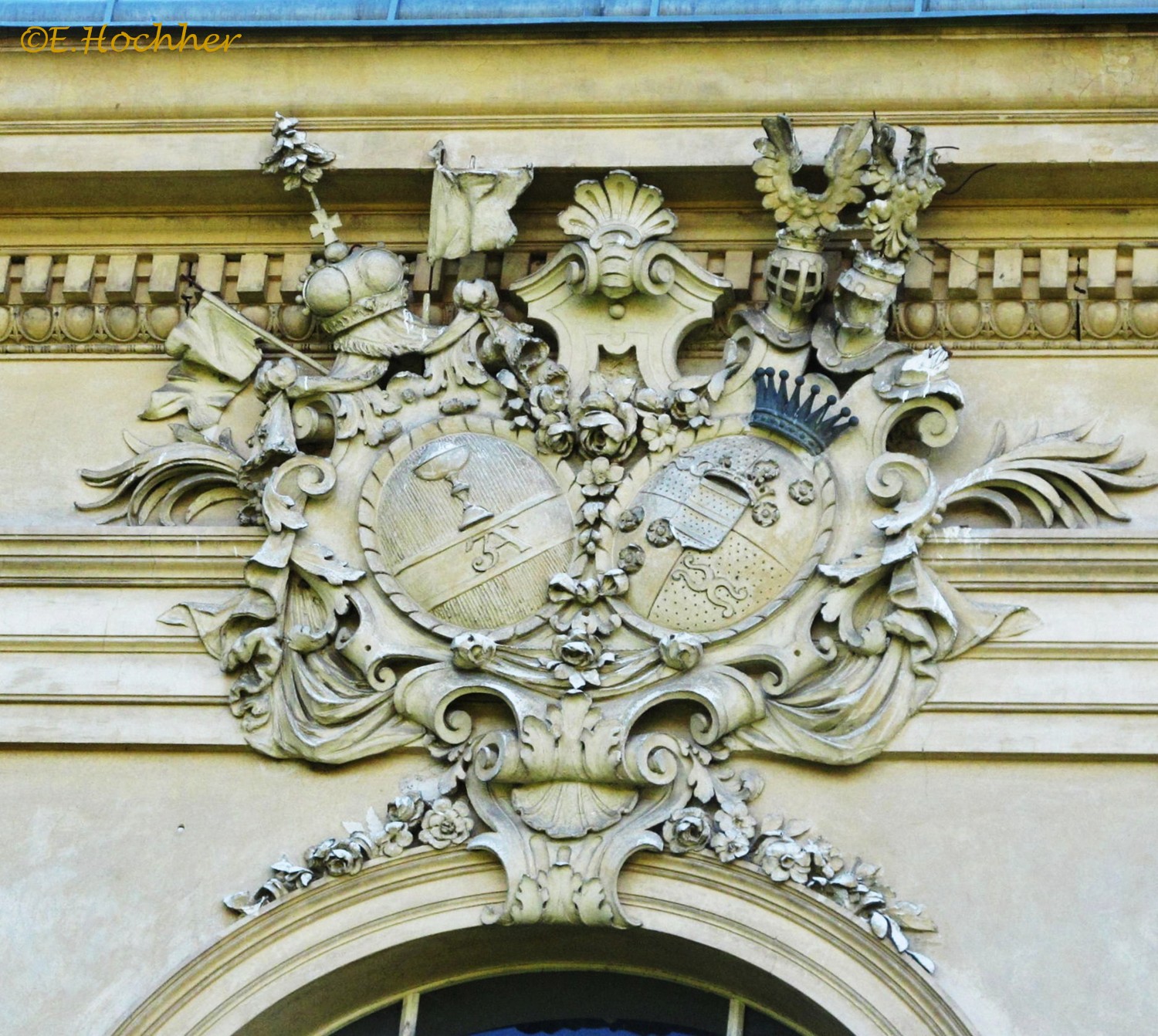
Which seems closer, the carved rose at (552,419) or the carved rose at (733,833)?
the carved rose at (733,833)

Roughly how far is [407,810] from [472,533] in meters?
0.85

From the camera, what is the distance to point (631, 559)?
7.73 meters

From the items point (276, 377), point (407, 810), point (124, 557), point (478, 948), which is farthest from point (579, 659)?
point (124, 557)

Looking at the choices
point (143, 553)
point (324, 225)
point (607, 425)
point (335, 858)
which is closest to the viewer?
point (335, 858)

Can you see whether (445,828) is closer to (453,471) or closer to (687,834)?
(687,834)

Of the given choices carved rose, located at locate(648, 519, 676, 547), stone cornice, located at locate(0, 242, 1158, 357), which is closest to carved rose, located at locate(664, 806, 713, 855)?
carved rose, located at locate(648, 519, 676, 547)

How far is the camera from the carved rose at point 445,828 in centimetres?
752

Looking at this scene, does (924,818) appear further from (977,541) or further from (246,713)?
(246,713)

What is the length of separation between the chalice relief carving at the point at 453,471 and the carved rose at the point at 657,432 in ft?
1.73

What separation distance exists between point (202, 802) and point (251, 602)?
2.01 feet

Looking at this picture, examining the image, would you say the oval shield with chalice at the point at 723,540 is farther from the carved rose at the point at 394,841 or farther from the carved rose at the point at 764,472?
the carved rose at the point at 394,841

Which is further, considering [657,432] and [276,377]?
[276,377]

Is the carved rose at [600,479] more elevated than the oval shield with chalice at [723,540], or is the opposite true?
the carved rose at [600,479]

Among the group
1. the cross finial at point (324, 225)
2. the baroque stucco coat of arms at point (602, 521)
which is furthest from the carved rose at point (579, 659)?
the cross finial at point (324, 225)
